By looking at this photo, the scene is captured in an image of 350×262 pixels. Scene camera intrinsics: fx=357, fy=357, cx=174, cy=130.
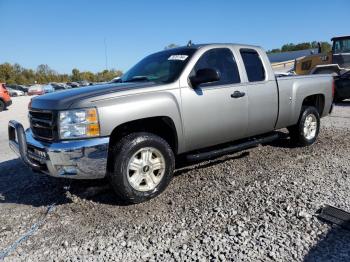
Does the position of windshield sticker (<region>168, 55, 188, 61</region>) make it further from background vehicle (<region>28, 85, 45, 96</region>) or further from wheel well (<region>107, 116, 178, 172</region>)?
background vehicle (<region>28, 85, 45, 96</region>)

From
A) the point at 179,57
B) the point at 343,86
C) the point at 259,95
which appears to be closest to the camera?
the point at 179,57

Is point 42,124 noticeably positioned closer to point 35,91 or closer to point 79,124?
point 79,124

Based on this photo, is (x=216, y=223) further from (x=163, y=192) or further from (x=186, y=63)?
(x=186, y=63)

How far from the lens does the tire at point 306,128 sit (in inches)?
251

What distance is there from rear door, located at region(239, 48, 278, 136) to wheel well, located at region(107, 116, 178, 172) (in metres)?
1.33

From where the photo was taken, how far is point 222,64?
5.19 metres

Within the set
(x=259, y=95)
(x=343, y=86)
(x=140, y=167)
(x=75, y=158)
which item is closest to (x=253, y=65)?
(x=259, y=95)

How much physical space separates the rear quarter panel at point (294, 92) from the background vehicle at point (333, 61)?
367 inches

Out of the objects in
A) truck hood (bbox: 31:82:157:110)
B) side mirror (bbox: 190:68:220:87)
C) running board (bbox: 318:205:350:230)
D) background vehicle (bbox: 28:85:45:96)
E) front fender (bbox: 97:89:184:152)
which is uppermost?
side mirror (bbox: 190:68:220:87)

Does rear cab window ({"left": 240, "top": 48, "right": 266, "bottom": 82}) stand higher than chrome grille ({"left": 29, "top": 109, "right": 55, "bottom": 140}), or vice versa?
rear cab window ({"left": 240, "top": 48, "right": 266, "bottom": 82})

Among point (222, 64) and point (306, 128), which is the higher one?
point (222, 64)

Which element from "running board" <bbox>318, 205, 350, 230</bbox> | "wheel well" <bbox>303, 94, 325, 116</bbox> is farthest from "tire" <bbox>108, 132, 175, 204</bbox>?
"wheel well" <bbox>303, 94, 325, 116</bbox>

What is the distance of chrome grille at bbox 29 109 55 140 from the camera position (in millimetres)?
3986

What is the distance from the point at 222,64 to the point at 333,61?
13.5 meters
